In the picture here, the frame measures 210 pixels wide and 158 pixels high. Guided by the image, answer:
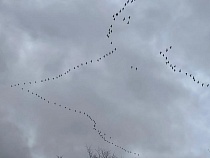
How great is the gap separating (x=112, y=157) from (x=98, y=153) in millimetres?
2659

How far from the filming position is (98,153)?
333 feet

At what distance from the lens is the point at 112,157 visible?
100 metres

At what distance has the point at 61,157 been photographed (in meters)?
108

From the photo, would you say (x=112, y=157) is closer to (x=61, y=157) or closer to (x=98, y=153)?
(x=98, y=153)

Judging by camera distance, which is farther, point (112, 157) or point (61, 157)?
point (61, 157)

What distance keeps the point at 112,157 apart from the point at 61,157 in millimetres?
11669

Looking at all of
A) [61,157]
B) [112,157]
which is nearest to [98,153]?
[112,157]

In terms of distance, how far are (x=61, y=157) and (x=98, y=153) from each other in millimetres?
9248
